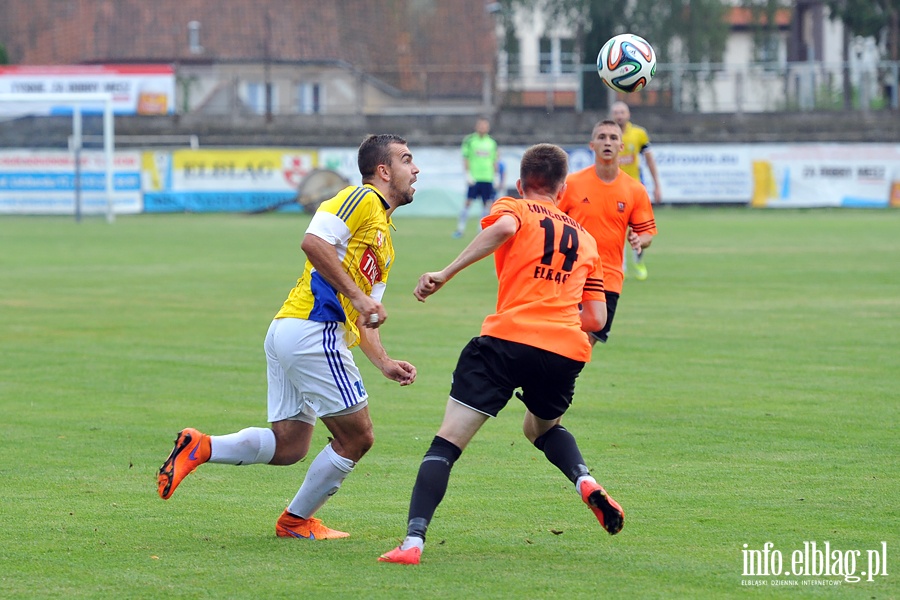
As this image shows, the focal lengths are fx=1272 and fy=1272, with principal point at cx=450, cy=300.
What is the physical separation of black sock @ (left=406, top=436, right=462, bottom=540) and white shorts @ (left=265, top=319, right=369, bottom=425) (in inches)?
18.1

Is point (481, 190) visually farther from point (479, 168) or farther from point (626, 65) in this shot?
point (626, 65)

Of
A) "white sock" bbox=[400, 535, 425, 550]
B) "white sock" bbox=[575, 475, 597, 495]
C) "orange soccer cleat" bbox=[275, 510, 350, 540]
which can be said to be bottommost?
"orange soccer cleat" bbox=[275, 510, 350, 540]

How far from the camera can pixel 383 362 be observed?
222 inches

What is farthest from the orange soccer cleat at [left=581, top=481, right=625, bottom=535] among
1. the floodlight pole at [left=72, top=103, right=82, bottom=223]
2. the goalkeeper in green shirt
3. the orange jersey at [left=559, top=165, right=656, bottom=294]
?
the floodlight pole at [left=72, top=103, right=82, bottom=223]

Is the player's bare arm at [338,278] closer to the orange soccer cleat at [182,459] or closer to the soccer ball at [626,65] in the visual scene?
the orange soccer cleat at [182,459]

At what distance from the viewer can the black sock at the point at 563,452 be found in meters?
5.77

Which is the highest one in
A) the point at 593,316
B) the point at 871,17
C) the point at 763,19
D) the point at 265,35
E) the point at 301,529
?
the point at 265,35

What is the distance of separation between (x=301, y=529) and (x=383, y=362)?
87 centimetres

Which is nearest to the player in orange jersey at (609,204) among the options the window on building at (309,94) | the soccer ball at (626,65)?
the soccer ball at (626,65)

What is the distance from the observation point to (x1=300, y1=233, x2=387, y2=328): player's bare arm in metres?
5.40

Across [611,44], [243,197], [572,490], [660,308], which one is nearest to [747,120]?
[243,197]

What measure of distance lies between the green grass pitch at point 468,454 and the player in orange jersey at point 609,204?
44.8 inches

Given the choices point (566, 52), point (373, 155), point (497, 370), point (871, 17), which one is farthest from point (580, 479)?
point (566, 52)

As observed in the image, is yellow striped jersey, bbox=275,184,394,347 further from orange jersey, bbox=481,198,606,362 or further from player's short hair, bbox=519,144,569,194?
player's short hair, bbox=519,144,569,194
